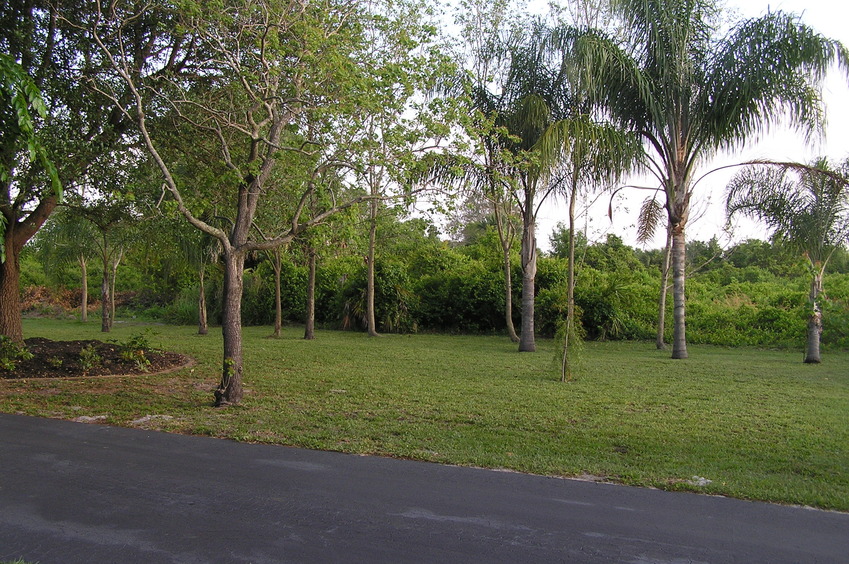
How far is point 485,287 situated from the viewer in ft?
75.2

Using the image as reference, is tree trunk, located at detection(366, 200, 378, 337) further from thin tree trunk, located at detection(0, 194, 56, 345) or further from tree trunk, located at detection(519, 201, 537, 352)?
thin tree trunk, located at detection(0, 194, 56, 345)

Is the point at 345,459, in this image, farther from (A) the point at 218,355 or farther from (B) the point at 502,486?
(A) the point at 218,355

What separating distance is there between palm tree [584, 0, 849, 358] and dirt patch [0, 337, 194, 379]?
11.0 metres

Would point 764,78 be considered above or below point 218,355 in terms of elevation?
above

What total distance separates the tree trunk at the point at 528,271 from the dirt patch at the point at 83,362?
333 inches

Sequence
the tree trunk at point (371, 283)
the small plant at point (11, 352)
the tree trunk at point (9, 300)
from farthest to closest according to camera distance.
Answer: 1. the tree trunk at point (371, 283)
2. the tree trunk at point (9, 300)
3. the small plant at point (11, 352)

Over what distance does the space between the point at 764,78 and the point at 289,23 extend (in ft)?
34.9

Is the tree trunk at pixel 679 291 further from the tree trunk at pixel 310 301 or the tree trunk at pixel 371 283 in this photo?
the tree trunk at pixel 310 301

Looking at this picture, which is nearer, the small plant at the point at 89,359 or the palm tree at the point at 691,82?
the small plant at the point at 89,359

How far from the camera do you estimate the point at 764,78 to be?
13.9 metres

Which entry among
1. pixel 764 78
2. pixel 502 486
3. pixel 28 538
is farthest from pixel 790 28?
pixel 28 538

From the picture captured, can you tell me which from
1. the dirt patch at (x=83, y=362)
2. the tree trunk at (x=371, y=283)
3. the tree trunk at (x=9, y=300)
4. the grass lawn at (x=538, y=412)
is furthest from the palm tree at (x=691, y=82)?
the tree trunk at (x=9, y=300)

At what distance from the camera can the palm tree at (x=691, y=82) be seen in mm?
13750

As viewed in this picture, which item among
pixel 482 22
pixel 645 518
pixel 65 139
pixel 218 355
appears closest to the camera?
pixel 645 518
